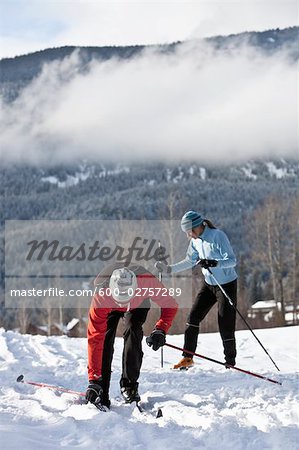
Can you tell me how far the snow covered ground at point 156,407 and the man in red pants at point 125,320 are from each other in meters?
0.24

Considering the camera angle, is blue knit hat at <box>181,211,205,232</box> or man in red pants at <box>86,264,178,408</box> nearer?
man in red pants at <box>86,264,178,408</box>

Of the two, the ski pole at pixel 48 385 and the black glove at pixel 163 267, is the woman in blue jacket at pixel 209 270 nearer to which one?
the black glove at pixel 163 267

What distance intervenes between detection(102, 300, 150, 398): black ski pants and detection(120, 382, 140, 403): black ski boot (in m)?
0.03

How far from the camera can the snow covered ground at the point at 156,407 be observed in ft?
13.9

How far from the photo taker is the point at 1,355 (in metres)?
8.23

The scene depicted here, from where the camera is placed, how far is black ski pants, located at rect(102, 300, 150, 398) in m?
5.30

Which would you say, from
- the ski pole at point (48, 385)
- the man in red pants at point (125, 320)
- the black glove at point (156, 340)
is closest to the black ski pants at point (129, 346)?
the man in red pants at point (125, 320)

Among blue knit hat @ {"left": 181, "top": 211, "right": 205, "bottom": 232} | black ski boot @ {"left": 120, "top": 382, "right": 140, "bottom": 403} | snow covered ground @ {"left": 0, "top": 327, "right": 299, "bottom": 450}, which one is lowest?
snow covered ground @ {"left": 0, "top": 327, "right": 299, "bottom": 450}

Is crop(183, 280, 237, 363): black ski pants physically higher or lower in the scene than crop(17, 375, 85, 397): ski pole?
higher

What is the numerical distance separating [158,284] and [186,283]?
Answer: 23550mm

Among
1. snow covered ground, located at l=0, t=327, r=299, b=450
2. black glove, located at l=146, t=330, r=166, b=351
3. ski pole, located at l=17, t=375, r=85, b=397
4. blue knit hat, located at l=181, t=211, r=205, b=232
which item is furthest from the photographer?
blue knit hat, located at l=181, t=211, r=205, b=232

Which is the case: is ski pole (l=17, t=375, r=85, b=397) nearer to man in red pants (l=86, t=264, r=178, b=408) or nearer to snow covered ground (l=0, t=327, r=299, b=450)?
snow covered ground (l=0, t=327, r=299, b=450)

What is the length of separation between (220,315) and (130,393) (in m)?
1.94

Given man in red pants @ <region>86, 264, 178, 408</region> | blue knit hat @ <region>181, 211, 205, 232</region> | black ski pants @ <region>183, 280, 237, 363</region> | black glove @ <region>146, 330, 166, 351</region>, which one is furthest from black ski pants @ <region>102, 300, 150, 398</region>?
black ski pants @ <region>183, 280, 237, 363</region>
